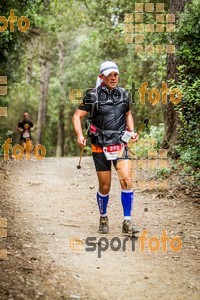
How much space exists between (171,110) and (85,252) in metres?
6.89

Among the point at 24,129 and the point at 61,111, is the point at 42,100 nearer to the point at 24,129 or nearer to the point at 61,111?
the point at 61,111

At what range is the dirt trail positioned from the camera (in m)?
4.50

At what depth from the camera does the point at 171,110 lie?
1180 centimetres

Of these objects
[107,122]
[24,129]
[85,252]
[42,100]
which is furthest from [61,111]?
[85,252]

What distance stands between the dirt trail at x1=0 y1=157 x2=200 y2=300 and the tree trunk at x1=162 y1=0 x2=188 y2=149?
256 cm

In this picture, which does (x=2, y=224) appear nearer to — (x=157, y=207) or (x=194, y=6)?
(x=157, y=207)

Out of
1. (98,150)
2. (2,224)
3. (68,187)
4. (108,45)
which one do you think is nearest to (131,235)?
(98,150)

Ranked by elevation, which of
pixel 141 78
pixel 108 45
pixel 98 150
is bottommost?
pixel 98 150

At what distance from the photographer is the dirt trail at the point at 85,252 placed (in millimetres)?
4496

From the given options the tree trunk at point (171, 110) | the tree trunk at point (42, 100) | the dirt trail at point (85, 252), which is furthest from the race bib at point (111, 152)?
the tree trunk at point (42, 100)

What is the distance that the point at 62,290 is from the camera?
4.36m

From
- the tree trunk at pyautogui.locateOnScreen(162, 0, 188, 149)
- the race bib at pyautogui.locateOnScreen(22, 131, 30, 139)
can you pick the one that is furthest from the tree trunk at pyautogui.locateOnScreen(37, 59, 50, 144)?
the tree trunk at pyautogui.locateOnScreen(162, 0, 188, 149)

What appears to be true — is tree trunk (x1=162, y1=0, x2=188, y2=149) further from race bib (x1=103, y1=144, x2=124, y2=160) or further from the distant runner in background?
the distant runner in background

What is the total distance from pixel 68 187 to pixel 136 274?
5.65m
